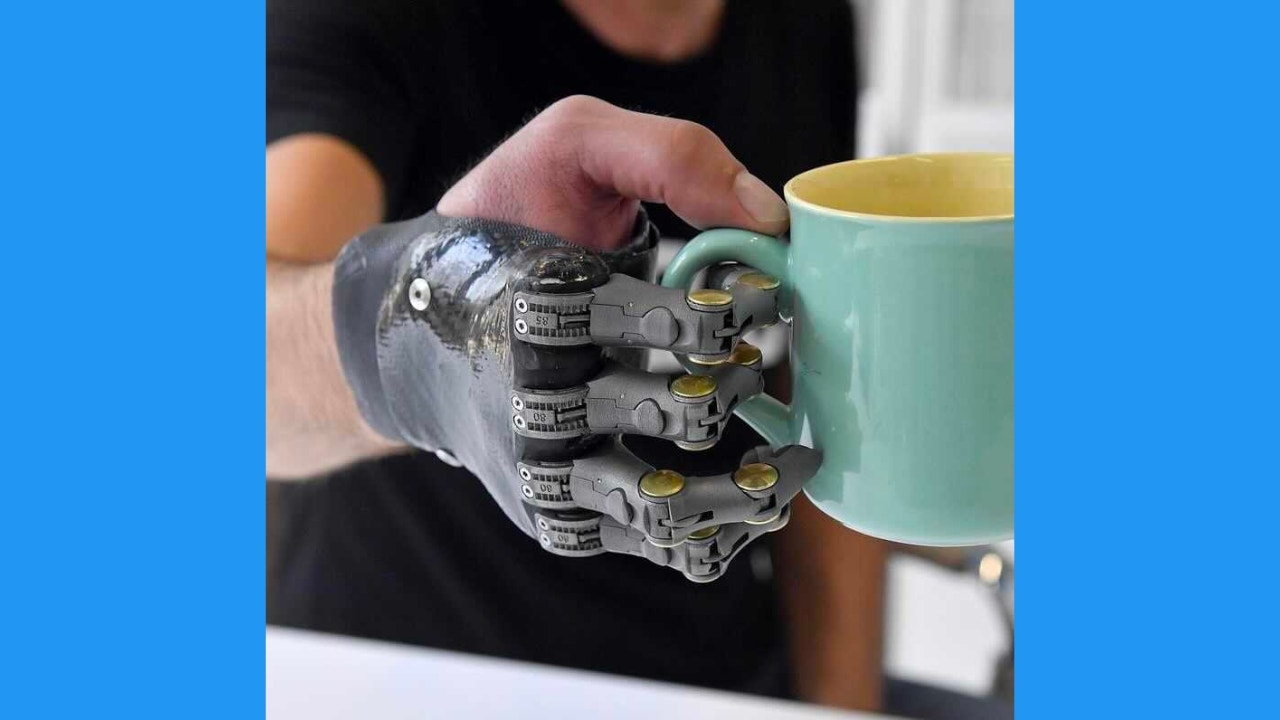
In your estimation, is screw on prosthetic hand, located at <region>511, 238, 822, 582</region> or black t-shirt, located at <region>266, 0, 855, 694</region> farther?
black t-shirt, located at <region>266, 0, 855, 694</region>

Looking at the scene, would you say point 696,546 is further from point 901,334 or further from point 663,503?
point 901,334

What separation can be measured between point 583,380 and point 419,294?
129 millimetres

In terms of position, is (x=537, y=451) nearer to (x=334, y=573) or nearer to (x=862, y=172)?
(x=862, y=172)

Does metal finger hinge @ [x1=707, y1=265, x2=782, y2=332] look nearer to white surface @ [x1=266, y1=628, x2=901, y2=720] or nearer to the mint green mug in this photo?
the mint green mug

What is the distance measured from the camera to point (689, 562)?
0.70 meters

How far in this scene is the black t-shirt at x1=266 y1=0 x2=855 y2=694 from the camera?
2.54 ft

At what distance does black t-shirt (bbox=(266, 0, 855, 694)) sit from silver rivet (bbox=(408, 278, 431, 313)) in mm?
98

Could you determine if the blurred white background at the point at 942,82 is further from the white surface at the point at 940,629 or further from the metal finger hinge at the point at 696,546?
the metal finger hinge at the point at 696,546

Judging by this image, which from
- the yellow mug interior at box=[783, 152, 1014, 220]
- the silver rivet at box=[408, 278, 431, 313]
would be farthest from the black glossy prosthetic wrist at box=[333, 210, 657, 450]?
the yellow mug interior at box=[783, 152, 1014, 220]

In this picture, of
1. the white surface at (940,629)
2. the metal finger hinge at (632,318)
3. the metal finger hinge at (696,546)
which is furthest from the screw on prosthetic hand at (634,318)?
the white surface at (940,629)

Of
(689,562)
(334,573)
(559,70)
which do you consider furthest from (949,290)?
(334,573)

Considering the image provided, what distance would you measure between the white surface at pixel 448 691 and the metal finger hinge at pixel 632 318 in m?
0.34

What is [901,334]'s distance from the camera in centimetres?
64

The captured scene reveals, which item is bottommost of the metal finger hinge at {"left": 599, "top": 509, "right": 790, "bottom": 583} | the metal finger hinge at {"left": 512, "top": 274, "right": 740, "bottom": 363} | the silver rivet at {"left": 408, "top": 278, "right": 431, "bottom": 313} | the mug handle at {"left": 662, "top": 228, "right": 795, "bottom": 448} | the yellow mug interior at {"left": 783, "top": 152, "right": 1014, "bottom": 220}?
the metal finger hinge at {"left": 599, "top": 509, "right": 790, "bottom": 583}
